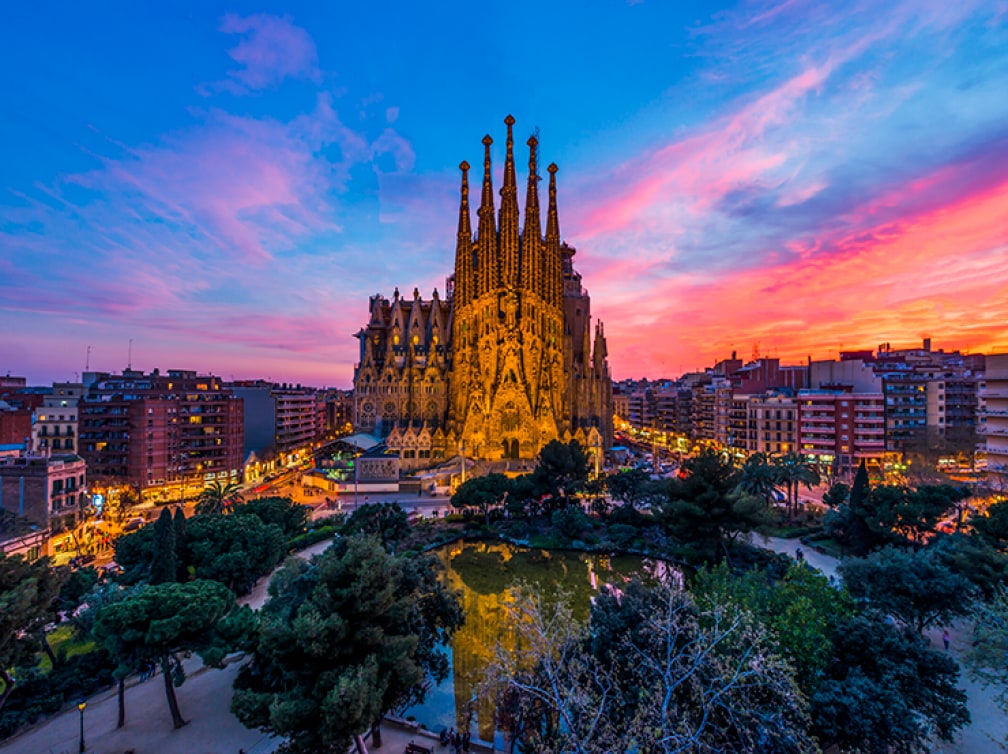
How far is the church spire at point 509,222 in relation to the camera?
167 ft

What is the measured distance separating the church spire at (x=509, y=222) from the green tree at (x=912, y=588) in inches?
1592

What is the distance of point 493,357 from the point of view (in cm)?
5022

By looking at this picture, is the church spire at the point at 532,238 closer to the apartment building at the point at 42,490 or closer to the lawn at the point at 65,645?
the apartment building at the point at 42,490

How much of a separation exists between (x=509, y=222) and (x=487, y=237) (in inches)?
125

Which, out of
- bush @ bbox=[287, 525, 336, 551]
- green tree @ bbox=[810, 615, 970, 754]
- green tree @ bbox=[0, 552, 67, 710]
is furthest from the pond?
green tree @ bbox=[0, 552, 67, 710]

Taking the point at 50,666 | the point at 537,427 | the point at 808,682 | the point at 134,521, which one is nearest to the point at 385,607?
the point at 808,682

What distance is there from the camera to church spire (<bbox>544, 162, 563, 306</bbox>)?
5484 cm

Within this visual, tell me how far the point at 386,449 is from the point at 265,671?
3837 cm

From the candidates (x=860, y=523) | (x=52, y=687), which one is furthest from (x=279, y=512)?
(x=860, y=523)

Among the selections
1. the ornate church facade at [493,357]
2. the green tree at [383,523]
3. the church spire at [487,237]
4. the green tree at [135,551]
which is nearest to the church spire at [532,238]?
the ornate church facade at [493,357]

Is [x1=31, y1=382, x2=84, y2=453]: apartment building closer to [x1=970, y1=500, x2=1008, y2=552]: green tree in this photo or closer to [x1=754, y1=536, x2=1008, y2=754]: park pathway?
[x1=754, y1=536, x2=1008, y2=754]: park pathway

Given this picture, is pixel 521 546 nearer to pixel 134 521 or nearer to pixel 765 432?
pixel 134 521

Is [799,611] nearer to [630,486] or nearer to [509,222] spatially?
[630,486]

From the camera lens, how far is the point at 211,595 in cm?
1295
